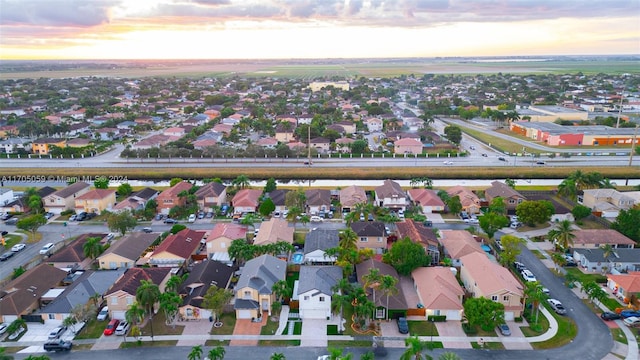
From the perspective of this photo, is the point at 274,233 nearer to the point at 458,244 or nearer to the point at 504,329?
the point at 458,244

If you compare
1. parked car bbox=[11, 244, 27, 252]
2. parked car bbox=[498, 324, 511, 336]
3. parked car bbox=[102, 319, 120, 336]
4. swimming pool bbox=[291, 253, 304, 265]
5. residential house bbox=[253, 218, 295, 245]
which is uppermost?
residential house bbox=[253, 218, 295, 245]

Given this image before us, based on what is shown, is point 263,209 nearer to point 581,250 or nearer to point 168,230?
point 168,230

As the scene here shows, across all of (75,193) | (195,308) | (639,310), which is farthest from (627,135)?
(75,193)

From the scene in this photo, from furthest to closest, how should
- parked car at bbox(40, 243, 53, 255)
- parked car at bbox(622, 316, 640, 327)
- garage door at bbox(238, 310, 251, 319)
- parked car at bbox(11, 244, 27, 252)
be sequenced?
parked car at bbox(11, 244, 27, 252) < parked car at bbox(40, 243, 53, 255) < garage door at bbox(238, 310, 251, 319) < parked car at bbox(622, 316, 640, 327)

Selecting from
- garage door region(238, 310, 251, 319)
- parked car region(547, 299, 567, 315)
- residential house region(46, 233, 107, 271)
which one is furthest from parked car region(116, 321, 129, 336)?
parked car region(547, 299, 567, 315)

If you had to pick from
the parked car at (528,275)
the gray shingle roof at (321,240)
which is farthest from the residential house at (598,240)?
the gray shingle roof at (321,240)

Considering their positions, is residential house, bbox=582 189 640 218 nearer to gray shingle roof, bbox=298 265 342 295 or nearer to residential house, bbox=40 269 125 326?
gray shingle roof, bbox=298 265 342 295

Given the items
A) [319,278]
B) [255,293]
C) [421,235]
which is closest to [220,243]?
[255,293]

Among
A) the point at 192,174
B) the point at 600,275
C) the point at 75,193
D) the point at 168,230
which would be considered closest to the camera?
the point at 600,275
